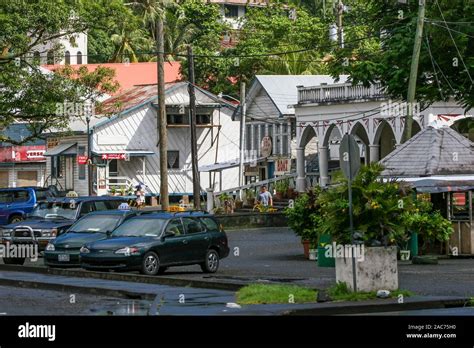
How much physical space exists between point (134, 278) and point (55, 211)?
1065cm

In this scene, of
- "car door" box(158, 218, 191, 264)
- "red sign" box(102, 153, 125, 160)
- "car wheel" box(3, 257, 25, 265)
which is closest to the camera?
"car door" box(158, 218, 191, 264)

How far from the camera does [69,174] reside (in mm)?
86000

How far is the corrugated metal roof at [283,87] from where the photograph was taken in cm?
7631

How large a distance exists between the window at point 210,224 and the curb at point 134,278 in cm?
367

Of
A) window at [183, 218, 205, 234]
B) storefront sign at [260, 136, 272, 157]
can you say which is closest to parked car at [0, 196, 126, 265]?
window at [183, 218, 205, 234]

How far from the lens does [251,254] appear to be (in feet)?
138

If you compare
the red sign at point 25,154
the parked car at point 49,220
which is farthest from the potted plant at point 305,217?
the red sign at point 25,154

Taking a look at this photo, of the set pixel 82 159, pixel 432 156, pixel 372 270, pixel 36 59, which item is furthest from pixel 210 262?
pixel 82 159

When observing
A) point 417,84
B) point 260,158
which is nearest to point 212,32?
point 260,158

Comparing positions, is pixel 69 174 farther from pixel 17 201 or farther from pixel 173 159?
pixel 17 201

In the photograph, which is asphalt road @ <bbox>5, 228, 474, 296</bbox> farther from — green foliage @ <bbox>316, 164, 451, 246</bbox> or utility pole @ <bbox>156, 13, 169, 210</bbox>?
utility pole @ <bbox>156, 13, 169, 210</bbox>

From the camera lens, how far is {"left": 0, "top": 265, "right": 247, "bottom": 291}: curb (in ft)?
88.0

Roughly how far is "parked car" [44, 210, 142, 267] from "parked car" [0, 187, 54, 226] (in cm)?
1998

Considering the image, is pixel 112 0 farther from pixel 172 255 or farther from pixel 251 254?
pixel 172 255
